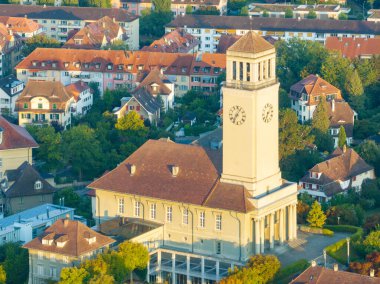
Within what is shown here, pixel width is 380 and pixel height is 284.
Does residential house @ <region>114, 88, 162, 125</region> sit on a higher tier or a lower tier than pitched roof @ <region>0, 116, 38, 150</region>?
lower

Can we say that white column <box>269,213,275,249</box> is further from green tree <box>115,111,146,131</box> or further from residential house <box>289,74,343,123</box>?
residential house <box>289,74,343,123</box>

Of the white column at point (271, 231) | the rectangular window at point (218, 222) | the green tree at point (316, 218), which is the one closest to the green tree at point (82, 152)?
the green tree at point (316, 218)

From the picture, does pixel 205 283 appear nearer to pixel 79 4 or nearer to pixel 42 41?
pixel 42 41

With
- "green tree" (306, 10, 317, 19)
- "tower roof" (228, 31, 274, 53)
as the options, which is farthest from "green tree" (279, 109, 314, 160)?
"green tree" (306, 10, 317, 19)

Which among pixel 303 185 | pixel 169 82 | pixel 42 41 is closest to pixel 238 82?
pixel 303 185

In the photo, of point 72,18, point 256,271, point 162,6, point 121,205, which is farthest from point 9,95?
point 256,271
